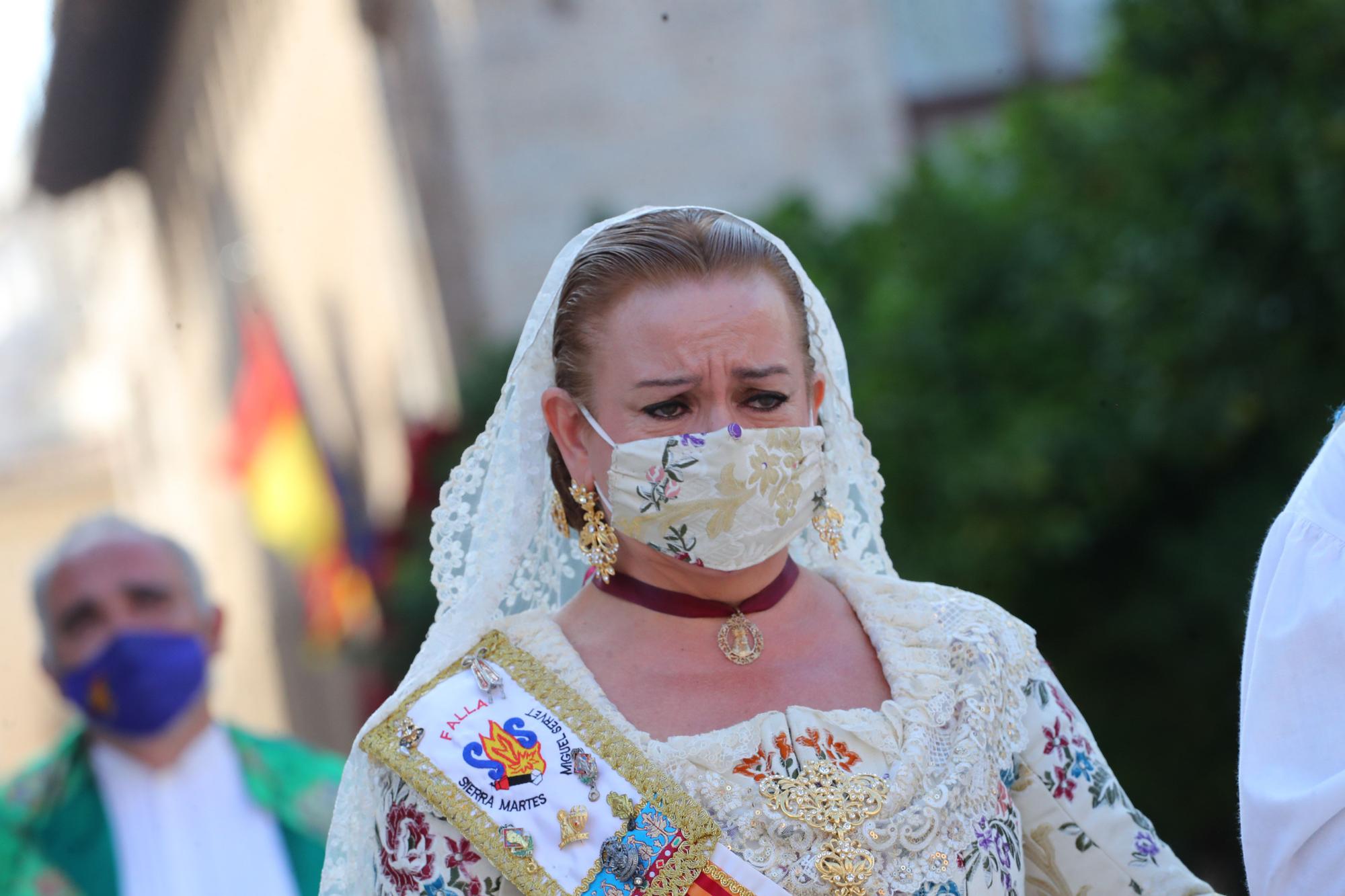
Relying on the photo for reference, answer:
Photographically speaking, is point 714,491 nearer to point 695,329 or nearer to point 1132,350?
point 695,329

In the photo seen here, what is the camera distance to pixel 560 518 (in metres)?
2.95

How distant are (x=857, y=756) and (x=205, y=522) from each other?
18.5 m

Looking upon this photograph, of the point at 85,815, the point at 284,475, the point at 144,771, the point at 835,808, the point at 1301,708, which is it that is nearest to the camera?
the point at 1301,708

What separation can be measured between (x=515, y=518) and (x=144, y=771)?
1.95 m

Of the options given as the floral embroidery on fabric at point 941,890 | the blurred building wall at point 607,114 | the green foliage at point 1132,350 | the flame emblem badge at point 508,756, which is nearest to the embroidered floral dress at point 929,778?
the floral embroidery on fabric at point 941,890

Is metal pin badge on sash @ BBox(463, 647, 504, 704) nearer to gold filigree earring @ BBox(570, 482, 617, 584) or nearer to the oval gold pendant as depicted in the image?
gold filigree earring @ BBox(570, 482, 617, 584)

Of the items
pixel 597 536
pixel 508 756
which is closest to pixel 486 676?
pixel 508 756

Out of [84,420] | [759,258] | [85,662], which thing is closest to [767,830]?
[759,258]

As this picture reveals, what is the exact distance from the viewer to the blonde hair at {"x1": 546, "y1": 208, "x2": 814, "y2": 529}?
2.77 metres

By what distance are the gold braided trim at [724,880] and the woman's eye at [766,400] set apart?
2.41 ft

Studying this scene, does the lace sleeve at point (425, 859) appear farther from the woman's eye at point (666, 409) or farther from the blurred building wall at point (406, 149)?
the blurred building wall at point (406, 149)

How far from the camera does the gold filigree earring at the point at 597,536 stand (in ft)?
9.22

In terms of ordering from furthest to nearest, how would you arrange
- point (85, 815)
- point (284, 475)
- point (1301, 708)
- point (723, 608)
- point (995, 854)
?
point (284, 475) < point (85, 815) < point (723, 608) < point (995, 854) < point (1301, 708)

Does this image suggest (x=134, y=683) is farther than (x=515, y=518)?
Yes
